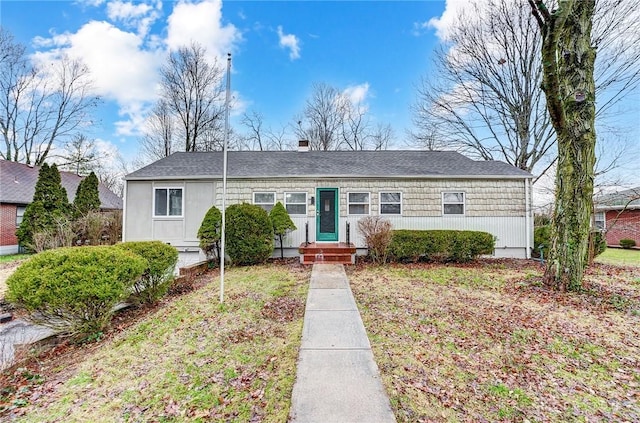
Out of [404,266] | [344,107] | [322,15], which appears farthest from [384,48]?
[404,266]

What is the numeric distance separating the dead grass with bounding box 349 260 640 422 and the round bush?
379 centimetres

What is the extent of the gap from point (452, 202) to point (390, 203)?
2.33m

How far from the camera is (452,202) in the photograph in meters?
10.5

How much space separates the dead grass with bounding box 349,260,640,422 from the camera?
8.52ft

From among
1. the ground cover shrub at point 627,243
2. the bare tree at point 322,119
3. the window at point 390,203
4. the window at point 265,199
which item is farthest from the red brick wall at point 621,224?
the window at point 265,199

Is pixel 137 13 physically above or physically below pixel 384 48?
below

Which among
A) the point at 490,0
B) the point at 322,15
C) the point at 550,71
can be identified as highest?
the point at 490,0

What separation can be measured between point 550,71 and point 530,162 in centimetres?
1437

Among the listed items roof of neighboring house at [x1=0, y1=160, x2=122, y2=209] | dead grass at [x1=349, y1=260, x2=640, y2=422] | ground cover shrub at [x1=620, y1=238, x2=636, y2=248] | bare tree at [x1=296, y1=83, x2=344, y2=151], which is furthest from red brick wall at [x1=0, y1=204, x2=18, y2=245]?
ground cover shrub at [x1=620, y1=238, x2=636, y2=248]

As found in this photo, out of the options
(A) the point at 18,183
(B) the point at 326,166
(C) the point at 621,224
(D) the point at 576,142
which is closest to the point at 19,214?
(A) the point at 18,183

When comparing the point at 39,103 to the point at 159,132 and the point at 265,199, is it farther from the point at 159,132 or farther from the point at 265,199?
the point at 265,199

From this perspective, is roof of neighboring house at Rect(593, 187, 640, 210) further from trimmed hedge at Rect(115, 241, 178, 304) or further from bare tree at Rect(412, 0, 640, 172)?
trimmed hedge at Rect(115, 241, 178, 304)

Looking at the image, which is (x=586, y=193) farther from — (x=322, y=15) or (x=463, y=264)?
(x=322, y=15)

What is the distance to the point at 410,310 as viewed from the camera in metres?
4.93
